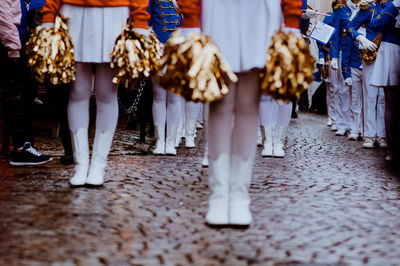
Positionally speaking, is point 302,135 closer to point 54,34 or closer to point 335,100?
point 335,100

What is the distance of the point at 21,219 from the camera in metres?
4.02

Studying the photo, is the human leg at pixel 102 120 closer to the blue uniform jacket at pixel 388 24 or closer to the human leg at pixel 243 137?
the human leg at pixel 243 137

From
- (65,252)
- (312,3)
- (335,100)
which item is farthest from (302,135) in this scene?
(312,3)

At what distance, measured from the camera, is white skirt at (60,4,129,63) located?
4945 millimetres

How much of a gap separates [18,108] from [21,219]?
290cm

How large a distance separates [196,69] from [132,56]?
1178mm

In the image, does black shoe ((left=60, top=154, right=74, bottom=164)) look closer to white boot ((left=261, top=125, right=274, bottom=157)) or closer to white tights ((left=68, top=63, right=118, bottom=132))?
white tights ((left=68, top=63, right=118, bottom=132))

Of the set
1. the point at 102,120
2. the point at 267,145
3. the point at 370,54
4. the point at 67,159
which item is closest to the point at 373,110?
the point at 370,54

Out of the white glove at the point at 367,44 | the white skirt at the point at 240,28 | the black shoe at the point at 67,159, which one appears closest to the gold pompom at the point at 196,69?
the white skirt at the point at 240,28

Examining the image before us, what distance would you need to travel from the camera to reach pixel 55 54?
187 inches

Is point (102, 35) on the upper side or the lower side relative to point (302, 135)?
upper

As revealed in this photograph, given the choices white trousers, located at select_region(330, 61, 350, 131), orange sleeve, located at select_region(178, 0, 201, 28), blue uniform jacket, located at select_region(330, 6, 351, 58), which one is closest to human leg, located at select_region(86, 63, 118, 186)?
orange sleeve, located at select_region(178, 0, 201, 28)

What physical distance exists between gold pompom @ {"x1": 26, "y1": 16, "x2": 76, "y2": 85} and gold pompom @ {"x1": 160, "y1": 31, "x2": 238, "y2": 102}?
122 cm

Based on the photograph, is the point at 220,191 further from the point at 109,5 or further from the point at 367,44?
the point at 367,44
